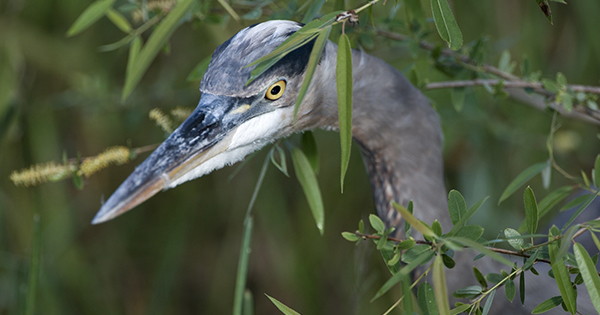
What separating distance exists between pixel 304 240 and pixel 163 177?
111 cm

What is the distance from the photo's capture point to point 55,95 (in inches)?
72.6

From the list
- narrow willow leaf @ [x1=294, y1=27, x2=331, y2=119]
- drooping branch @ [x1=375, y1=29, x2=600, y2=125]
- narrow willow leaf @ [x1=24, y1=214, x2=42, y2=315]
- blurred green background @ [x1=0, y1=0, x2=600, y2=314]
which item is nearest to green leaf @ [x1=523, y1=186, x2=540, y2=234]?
narrow willow leaf @ [x1=294, y1=27, x2=331, y2=119]

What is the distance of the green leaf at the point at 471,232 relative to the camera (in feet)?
1.85

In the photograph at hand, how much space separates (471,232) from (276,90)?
1.23 feet

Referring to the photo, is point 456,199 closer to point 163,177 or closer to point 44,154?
point 163,177

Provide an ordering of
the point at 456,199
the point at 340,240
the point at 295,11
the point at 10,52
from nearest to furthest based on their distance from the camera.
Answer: the point at 456,199 < the point at 295,11 < the point at 10,52 < the point at 340,240

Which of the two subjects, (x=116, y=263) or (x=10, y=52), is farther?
(x=116, y=263)

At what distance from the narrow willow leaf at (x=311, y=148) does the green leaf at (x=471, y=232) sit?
16.5 inches

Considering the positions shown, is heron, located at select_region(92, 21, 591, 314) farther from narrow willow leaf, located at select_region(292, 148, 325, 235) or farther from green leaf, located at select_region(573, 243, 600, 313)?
green leaf, located at select_region(573, 243, 600, 313)

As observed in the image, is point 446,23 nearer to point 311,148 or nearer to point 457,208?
point 457,208

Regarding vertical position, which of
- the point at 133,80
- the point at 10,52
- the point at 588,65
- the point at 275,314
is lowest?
the point at 275,314

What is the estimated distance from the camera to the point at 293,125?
33.6 inches

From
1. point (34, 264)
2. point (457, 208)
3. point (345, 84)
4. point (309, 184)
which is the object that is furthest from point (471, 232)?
point (34, 264)

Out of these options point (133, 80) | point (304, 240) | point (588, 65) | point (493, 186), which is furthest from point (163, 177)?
point (588, 65)
